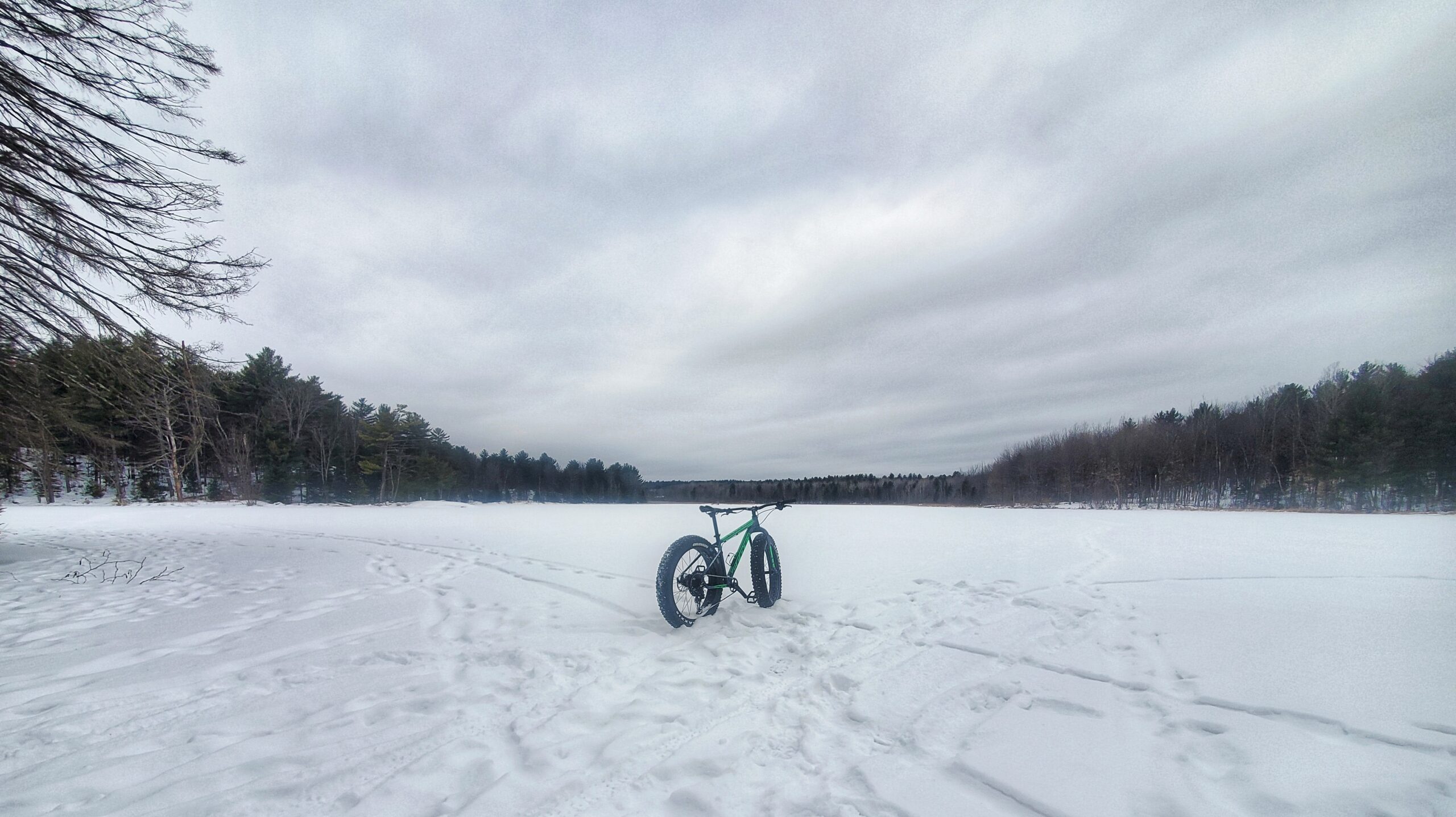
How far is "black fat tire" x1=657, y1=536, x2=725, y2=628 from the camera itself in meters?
4.40

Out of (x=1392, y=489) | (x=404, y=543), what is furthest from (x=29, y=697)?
(x=1392, y=489)

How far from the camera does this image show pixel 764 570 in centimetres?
536

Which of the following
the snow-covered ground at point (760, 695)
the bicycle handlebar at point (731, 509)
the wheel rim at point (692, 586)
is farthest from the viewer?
the bicycle handlebar at point (731, 509)

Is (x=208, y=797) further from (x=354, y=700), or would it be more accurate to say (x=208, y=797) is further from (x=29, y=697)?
(x=29, y=697)

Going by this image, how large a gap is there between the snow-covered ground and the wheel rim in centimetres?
18

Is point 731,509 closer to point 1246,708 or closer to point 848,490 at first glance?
point 1246,708

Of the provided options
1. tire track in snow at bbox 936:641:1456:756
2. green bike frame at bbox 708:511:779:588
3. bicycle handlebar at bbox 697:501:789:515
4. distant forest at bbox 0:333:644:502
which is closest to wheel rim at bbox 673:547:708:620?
green bike frame at bbox 708:511:779:588

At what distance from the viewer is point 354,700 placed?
2975 mm

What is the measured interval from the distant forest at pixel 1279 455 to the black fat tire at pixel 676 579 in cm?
620

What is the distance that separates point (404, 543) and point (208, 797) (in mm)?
10048

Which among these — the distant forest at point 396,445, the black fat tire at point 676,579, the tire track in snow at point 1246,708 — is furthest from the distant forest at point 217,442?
the tire track in snow at point 1246,708

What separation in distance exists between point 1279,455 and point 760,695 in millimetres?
50589

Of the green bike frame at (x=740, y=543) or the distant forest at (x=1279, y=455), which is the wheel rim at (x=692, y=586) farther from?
the distant forest at (x=1279, y=455)

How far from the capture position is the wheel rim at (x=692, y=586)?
4.73 metres
